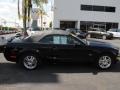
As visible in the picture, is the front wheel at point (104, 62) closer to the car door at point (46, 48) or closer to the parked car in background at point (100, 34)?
the car door at point (46, 48)

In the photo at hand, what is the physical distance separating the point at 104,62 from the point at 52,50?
79.4 inches

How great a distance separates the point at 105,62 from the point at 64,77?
2.13m

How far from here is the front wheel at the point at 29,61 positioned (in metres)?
9.89

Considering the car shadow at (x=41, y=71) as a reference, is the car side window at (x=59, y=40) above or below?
above

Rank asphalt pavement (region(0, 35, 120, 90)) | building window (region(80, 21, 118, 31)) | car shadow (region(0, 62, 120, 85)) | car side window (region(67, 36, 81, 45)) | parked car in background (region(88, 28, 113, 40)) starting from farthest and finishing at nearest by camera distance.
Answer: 1. building window (region(80, 21, 118, 31))
2. parked car in background (region(88, 28, 113, 40))
3. car side window (region(67, 36, 81, 45))
4. car shadow (region(0, 62, 120, 85))
5. asphalt pavement (region(0, 35, 120, 90))

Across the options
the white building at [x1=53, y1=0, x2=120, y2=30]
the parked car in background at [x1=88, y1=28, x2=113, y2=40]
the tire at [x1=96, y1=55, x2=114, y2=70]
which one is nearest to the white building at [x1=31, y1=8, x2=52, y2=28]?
the white building at [x1=53, y1=0, x2=120, y2=30]

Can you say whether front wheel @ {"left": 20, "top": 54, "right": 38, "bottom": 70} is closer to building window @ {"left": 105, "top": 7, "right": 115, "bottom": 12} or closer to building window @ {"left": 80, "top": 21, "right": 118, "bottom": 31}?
building window @ {"left": 80, "top": 21, "right": 118, "bottom": 31}

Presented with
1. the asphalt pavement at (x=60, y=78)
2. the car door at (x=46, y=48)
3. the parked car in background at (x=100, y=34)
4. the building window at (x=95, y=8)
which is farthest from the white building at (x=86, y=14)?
the car door at (x=46, y=48)

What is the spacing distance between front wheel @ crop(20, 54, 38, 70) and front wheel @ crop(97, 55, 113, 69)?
2.34 meters

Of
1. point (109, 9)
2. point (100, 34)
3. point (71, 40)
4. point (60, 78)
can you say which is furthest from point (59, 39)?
point (109, 9)

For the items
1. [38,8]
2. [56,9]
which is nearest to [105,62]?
[38,8]

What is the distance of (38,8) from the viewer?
20.3 m

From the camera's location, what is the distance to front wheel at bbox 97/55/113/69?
10.2 m

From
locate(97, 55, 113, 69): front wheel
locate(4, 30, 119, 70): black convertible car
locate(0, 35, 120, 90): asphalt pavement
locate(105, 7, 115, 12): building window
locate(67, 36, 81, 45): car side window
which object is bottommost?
locate(0, 35, 120, 90): asphalt pavement
